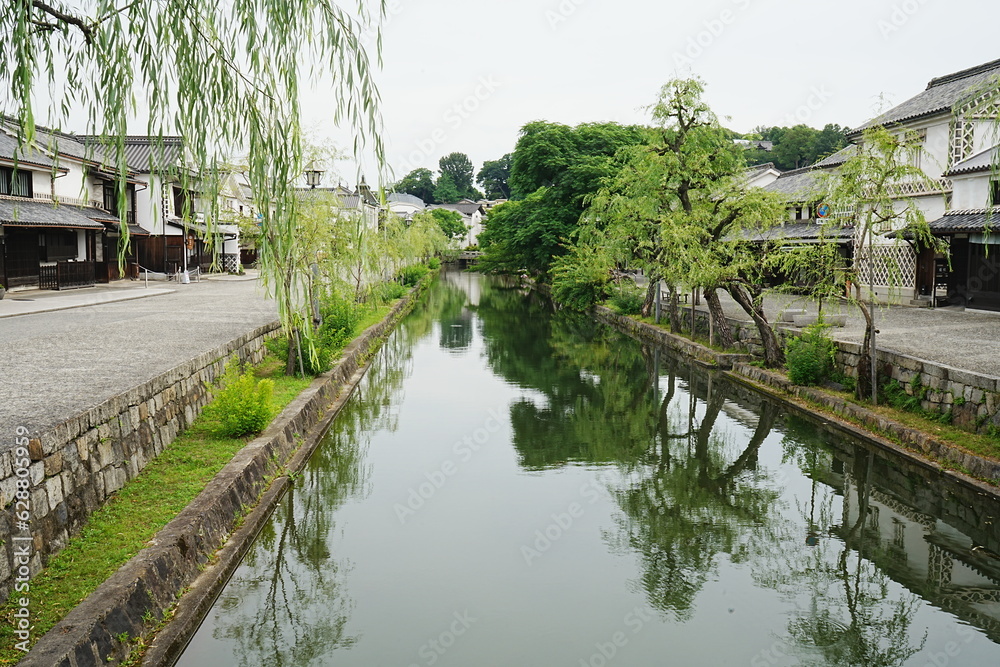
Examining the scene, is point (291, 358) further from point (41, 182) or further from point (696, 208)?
point (41, 182)

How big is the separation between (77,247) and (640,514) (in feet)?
91.1

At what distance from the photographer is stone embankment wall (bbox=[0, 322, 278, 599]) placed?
5.41 metres

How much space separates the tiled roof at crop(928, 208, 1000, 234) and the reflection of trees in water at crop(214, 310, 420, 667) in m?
16.4

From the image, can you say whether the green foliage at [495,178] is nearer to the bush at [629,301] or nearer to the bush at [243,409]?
the bush at [629,301]

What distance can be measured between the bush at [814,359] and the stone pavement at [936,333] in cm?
63

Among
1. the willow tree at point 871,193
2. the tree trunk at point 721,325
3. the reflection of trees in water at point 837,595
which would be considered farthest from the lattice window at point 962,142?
the reflection of trees in water at point 837,595

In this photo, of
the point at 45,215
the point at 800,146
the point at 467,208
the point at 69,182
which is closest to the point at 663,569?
the point at 45,215

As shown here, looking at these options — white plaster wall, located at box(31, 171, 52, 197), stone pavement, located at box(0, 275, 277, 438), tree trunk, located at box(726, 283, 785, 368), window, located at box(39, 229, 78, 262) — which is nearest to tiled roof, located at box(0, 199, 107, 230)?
white plaster wall, located at box(31, 171, 52, 197)

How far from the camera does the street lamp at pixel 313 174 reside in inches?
588

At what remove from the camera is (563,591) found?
23.4ft

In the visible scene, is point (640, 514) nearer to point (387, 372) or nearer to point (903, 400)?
point (903, 400)

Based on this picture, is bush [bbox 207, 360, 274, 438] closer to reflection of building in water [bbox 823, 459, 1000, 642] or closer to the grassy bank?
the grassy bank

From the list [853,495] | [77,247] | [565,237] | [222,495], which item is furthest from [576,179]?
[222,495]

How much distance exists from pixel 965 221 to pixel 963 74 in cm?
737
